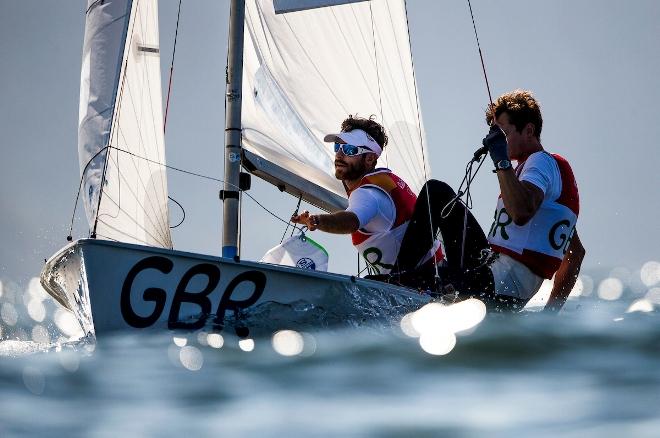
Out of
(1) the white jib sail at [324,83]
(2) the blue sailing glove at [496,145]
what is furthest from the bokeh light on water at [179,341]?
(1) the white jib sail at [324,83]

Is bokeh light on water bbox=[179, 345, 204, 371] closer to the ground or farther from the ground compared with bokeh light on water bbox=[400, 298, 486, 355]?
closer to the ground

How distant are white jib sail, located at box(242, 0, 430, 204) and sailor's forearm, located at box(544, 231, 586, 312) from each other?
4.96ft

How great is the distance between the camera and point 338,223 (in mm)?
4535

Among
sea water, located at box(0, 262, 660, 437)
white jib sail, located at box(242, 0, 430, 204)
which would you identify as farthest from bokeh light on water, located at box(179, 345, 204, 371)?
white jib sail, located at box(242, 0, 430, 204)

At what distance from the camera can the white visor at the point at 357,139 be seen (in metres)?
5.32

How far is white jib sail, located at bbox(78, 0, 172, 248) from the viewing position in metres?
5.77

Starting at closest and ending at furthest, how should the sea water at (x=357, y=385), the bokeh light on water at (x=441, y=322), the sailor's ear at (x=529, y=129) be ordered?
1. the sea water at (x=357, y=385)
2. the bokeh light on water at (x=441, y=322)
3. the sailor's ear at (x=529, y=129)

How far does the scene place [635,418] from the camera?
214 centimetres

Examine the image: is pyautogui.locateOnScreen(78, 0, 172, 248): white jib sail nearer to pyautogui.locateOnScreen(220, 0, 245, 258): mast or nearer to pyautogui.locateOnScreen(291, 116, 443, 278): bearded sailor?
pyautogui.locateOnScreen(220, 0, 245, 258): mast

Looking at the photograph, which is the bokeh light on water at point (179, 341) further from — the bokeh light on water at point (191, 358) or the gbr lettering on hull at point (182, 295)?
the gbr lettering on hull at point (182, 295)

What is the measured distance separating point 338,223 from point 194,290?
29.4 inches

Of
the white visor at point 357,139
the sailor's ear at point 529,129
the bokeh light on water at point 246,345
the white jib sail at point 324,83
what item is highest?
the white jib sail at point 324,83

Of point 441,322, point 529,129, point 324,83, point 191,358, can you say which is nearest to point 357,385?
point 191,358

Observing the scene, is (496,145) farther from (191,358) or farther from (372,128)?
(191,358)
